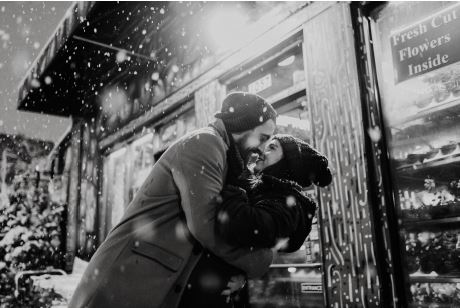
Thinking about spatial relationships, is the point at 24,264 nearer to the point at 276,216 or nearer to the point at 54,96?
the point at 54,96

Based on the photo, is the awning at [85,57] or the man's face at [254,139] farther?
the awning at [85,57]

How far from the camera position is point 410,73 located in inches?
140

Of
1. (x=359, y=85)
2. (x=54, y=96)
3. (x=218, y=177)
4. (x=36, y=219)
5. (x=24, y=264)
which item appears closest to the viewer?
(x=218, y=177)

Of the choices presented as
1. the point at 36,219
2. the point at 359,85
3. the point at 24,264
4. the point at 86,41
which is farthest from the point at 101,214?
the point at 359,85

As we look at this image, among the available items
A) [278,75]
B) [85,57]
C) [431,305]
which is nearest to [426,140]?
[431,305]

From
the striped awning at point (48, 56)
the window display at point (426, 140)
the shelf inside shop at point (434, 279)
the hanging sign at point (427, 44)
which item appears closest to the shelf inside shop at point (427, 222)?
the window display at point (426, 140)

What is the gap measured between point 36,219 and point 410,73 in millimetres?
6639

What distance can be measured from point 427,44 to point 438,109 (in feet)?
1.87

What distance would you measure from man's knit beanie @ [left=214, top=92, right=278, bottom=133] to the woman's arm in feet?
1.52

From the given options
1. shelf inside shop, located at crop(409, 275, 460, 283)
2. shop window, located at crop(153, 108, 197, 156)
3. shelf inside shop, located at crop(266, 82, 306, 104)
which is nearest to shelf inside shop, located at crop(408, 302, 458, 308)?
shelf inside shop, located at crop(409, 275, 460, 283)

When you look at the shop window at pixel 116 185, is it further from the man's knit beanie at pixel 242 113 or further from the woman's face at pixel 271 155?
the woman's face at pixel 271 155

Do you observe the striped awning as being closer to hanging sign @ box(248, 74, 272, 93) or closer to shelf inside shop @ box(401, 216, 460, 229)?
hanging sign @ box(248, 74, 272, 93)

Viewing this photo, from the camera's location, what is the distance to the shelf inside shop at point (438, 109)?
3.24 m

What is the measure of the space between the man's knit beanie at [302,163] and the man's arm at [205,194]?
0.92 ft
